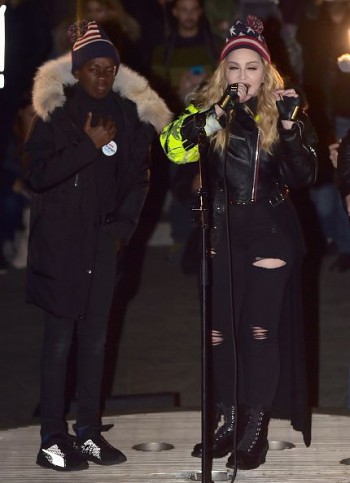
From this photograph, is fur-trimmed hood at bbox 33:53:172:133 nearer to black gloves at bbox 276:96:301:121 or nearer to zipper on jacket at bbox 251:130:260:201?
zipper on jacket at bbox 251:130:260:201

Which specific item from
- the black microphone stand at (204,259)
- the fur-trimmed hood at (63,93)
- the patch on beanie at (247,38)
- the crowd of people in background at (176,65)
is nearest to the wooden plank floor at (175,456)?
the black microphone stand at (204,259)

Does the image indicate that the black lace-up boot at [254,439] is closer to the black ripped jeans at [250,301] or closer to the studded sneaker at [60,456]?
the black ripped jeans at [250,301]

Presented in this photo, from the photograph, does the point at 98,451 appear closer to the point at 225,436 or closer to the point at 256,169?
the point at 225,436

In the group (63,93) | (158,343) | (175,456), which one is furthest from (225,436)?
(158,343)

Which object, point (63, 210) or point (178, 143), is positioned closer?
point (178, 143)

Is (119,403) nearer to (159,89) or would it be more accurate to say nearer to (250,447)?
(250,447)

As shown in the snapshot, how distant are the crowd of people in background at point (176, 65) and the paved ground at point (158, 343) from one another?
0.48m

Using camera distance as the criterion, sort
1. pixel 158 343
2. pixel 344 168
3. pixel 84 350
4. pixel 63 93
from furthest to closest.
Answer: pixel 158 343 → pixel 344 168 → pixel 84 350 → pixel 63 93

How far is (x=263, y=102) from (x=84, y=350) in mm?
1485

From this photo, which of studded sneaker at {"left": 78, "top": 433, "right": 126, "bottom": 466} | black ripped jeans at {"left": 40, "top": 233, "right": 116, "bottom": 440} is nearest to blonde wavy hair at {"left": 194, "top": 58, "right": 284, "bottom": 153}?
black ripped jeans at {"left": 40, "top": 233, "right": 116, "bottom": 440}

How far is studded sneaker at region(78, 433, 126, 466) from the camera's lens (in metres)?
6.76

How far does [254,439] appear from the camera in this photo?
676cm

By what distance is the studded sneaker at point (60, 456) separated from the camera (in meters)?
6.66

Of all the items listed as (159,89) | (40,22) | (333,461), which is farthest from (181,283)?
(333,461)
